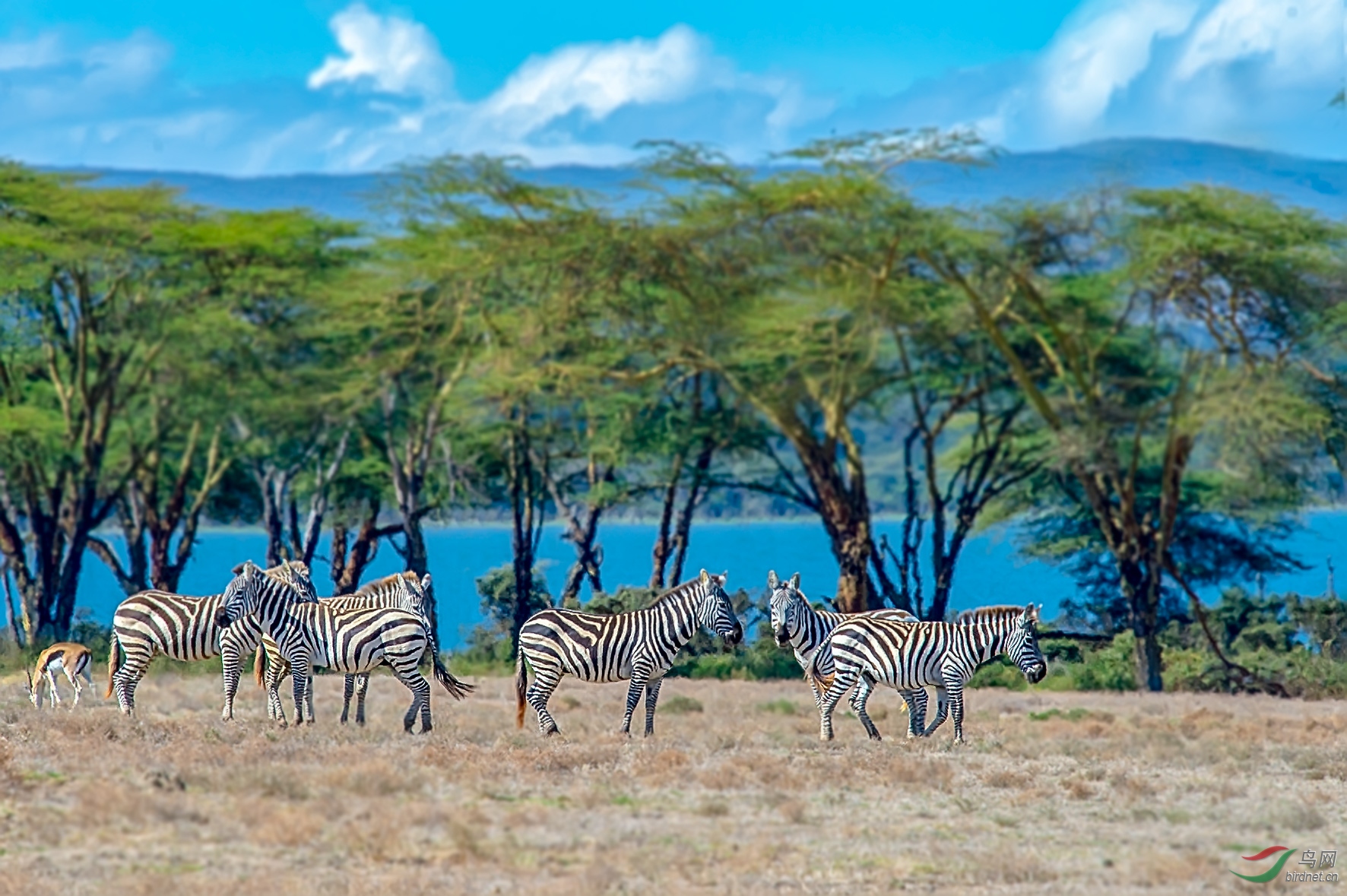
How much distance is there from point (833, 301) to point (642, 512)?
597 inches

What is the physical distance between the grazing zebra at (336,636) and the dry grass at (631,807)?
678 mm

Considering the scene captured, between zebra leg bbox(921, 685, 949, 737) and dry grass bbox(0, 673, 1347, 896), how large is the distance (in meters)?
0.16

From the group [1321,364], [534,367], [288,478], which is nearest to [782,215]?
[534,367]

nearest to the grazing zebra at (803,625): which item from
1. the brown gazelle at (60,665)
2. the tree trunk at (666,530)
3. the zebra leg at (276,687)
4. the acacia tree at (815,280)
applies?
the zebra leg at (276,687)

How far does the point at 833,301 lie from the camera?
3369cm

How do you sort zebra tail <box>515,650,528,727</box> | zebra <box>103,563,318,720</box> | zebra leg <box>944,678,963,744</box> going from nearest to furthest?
zebra leg <box>944,678,963,744</box> → zebra tail <box>515,650,528,727</box> → zebra <box>103,563,318,720</box>

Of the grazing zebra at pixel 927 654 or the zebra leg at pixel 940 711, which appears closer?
the grazing zebra at pixel 927 654

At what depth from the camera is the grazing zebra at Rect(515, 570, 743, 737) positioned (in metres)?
17.9

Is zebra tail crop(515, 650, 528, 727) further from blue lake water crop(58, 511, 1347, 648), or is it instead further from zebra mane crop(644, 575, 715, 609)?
blue lake water crop(58, 511, 1347, 648)

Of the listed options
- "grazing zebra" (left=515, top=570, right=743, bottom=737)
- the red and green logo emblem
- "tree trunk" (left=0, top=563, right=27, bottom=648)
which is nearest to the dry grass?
the red and green logo emblem

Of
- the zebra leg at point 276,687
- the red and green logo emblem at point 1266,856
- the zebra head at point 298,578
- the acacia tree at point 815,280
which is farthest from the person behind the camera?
the acacia tree at point 815,280

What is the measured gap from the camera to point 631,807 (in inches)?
540

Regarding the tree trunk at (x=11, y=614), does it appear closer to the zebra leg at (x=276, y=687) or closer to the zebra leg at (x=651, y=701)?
the zebra leg at (x=276, y=687)

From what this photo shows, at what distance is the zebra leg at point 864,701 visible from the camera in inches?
704
